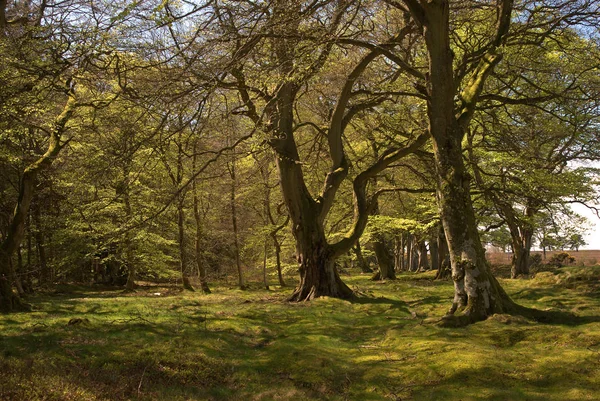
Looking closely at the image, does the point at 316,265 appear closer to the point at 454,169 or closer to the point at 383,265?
the point at 454,169

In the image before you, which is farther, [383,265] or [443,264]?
[383,265]

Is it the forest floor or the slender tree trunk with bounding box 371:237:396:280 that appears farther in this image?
the slender tree trunk with bounding box 371:237:396:280

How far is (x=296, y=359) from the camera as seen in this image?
6570 millimetres

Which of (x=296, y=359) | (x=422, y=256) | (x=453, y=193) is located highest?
(x=453, y=193)

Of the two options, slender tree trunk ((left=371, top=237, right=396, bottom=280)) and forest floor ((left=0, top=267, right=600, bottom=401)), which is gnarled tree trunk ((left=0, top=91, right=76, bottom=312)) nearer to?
forest floor ((left=0, top=267, right=600, bottom=401))

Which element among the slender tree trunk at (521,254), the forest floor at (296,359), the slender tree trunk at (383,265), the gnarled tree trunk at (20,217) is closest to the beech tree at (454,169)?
the forest floor at (296,359)

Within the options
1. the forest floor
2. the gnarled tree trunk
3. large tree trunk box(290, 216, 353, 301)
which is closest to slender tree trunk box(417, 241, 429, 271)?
large tree trunk box(290, 216, 353, 301)

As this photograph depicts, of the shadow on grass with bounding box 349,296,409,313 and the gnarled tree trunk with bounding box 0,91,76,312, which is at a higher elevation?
the gnarled tree trunk with bounding box 0,91,76,312

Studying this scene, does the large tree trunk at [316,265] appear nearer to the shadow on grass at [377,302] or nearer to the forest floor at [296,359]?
the shadow on grass at [377,302]

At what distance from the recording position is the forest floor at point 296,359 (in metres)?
4.72

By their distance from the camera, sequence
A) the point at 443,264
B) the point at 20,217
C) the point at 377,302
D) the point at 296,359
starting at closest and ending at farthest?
1. the point at 296,359
2. the point at 20,217
3. the point at 377,302
4. the point at 443,264

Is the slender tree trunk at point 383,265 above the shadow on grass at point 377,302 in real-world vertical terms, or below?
above

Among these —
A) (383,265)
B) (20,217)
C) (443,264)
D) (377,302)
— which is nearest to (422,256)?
(443,264)

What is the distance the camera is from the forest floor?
4.72 m
